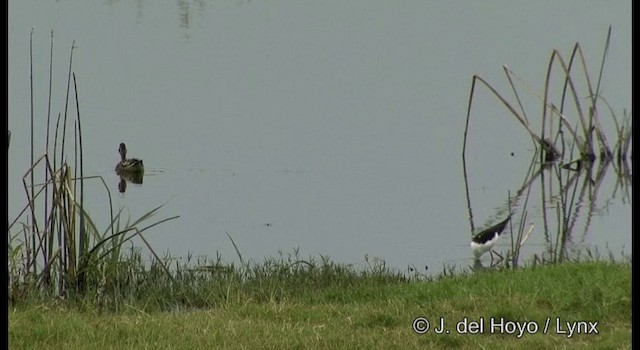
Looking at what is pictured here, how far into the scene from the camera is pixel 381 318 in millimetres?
7250

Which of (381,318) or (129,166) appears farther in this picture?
(129,166)

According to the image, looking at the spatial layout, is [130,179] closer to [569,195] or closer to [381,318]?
[569,195]

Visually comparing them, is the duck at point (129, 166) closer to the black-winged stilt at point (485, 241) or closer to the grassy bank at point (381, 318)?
the black-winged stilt at point (485, 241)

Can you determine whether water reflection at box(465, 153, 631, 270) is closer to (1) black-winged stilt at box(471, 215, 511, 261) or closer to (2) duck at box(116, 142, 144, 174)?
(1) black-winged stilt at box(471, 215, 511, 261)

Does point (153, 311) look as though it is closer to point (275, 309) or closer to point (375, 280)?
point (275, 309)

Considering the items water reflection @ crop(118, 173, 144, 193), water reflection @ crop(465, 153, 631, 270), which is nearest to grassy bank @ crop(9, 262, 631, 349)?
water reflection @ crop(465, 153, 631, 270)

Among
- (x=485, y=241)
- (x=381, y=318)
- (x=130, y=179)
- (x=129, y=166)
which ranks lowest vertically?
(x=381, y=318)

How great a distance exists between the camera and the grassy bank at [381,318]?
6641mm

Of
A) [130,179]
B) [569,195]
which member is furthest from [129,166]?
[569,195]

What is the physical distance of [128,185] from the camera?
49.9 ft

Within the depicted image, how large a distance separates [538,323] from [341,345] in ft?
4.32

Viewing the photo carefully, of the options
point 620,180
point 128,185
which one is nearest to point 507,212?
point 620,180

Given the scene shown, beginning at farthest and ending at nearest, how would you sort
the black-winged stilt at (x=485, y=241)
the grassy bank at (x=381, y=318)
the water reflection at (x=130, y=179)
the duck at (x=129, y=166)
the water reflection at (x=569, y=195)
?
1. the duck at (x=129, y=166)
2. the water reflection at (x=130, y=179)
3. the water reflection at (x=569, y=195)
4. the black-winged stilt at (x=485, y=241)
5. the grassy bank at (x=381, y=318)

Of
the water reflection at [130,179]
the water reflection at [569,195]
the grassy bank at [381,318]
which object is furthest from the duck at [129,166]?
the grassy bank at [381,318]
